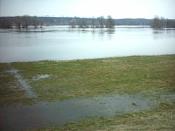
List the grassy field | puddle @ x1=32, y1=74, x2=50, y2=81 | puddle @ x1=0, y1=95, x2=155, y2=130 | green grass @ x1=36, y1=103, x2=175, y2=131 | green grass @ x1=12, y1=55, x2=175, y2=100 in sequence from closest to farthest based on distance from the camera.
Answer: green grass @ x1=36, y1=103, x2=175, y2=131
the grassy field
puddle @ x1=0, y1=95, x2=155, y2=130
green grass @ x1=12, y1=55, x2=175, y2=100
puddle @ x1=32, y1=74, x2=50, y2=81

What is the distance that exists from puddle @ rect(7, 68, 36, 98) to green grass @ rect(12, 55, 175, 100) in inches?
5.7

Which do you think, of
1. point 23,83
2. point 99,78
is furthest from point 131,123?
point 23,83

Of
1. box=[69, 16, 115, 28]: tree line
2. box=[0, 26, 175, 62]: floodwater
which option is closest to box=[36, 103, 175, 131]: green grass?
box=[0, 26, 175, 62]: floodwater

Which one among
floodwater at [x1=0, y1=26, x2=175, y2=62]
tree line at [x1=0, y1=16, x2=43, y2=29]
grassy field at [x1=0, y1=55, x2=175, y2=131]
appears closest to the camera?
grassy field at [x1=0, y1=55, x2=175, y2=131]

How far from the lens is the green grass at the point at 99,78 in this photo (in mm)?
7095

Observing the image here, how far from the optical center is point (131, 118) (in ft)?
16.4

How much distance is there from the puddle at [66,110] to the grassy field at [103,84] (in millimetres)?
298

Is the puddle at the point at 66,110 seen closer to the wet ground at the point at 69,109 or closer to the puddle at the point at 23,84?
the wet ground at the point at 69,109

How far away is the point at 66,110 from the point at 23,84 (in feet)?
9.10

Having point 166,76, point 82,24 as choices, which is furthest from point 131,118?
point 82,24

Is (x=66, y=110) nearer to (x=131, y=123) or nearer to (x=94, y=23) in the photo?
(x=131, y=123)

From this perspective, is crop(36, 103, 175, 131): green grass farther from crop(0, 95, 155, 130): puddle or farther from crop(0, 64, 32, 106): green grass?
crop(0, 64, 32, 106): green grass

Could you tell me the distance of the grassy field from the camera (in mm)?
4748

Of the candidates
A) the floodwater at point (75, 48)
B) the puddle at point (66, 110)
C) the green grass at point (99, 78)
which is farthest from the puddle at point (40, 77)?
the floodwater at point (75, 48)
